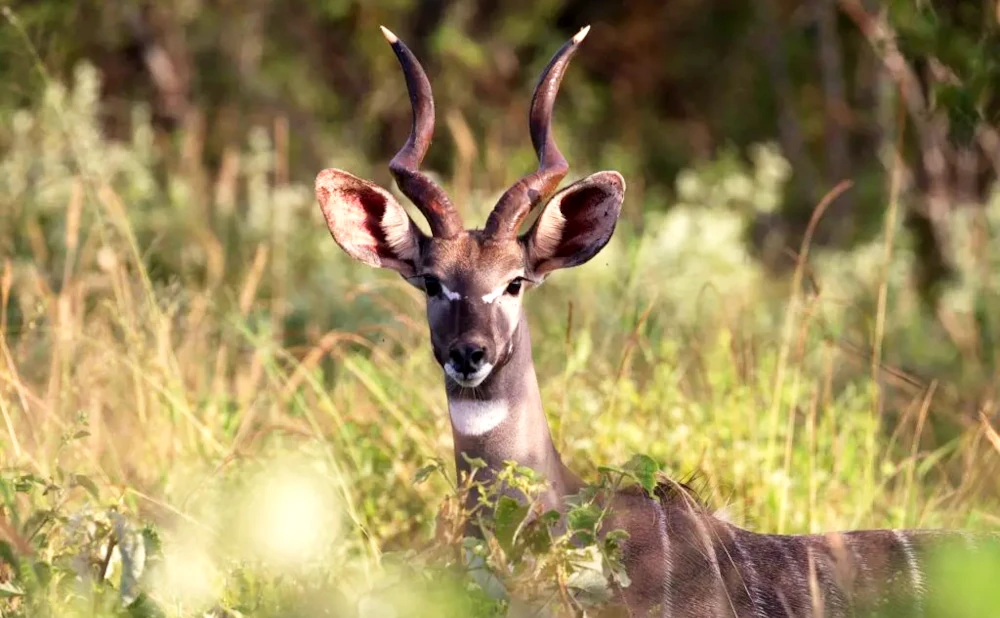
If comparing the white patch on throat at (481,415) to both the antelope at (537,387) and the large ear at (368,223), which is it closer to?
the antelope at (537,387)

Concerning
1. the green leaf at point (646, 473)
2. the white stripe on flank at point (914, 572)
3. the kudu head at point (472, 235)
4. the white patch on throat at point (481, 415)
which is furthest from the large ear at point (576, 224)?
the white stripe on flank at point (914, 572)

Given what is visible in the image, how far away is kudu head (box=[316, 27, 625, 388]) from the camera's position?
154 inches

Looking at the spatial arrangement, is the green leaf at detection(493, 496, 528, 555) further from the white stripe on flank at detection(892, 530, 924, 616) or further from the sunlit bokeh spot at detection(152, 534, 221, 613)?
the white stripe on flank at detection(892, 530, 924, 616)

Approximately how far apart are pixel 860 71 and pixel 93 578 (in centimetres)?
1154

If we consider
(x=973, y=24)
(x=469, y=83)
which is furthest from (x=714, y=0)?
(x=973, y=24)

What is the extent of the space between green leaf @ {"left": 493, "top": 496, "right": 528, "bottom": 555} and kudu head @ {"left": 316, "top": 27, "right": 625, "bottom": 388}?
587 mm

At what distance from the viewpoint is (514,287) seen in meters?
4.06

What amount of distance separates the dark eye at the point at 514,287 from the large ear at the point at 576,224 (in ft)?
0.28

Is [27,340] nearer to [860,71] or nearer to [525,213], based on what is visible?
[525,213]

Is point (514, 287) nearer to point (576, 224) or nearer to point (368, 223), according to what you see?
point (576, 224)

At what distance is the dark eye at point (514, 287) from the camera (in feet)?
13.3

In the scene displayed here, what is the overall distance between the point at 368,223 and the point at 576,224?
0.54m

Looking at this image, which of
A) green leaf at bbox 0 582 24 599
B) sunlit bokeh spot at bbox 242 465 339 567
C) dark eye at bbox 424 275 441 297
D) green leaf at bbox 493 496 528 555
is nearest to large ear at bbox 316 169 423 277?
dark eye at bbox 424 275 441 297

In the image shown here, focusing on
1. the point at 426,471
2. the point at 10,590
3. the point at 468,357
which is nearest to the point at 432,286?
the point at 468,357
